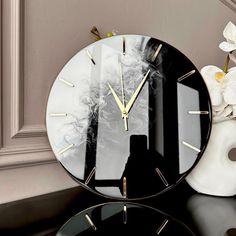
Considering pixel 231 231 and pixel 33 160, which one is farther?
pixel 33 160

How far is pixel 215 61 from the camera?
1095 millimetres

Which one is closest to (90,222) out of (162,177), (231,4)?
(162,177)

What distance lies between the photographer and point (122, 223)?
1.64 feet

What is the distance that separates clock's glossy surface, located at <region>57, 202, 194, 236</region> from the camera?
0.47 meters

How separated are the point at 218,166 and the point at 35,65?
1.41 ft

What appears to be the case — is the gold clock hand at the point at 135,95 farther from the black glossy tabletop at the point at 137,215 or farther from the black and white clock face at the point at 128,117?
the black glossy tabletop at the point at 137,215

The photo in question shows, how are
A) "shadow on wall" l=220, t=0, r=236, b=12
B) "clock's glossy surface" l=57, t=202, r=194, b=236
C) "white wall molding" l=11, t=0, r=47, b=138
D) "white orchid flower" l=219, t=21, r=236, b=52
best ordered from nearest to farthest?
"clock's glossy surface" l=57, t=202, r=194, b=236 < "white wall molding" l=11, t=0, r=47, b=138 < "white orchid flower" l=219, t=21, r=236, b=52 < "shadow on wall" l=220, t=0, r=236, b=12

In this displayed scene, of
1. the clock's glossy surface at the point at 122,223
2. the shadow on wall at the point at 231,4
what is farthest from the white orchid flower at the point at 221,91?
the shadow on wall at the point at 231,4

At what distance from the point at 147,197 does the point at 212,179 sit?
0.52ft

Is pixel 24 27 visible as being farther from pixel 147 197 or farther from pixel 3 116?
pixel 147 197

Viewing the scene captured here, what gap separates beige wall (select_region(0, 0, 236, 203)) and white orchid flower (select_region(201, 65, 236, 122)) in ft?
0.77

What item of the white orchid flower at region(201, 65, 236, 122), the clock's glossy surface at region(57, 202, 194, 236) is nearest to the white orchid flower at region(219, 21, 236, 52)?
the white orchid flower at region(201, 65, 236, 122)

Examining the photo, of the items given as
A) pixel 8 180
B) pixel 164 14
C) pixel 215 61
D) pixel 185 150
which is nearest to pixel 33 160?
pixel 8 180

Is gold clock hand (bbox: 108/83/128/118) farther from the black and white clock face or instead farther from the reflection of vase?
the reflection of vase
